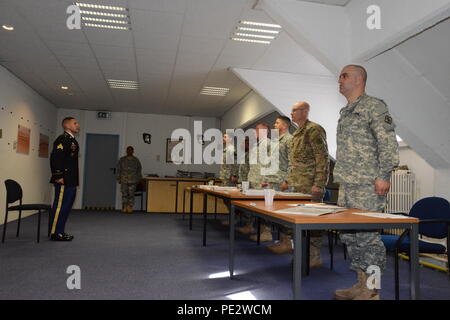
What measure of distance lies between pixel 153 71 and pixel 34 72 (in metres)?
2.01

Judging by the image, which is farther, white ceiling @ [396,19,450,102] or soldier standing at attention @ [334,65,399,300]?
white ceiling @ [396,19,450,102]

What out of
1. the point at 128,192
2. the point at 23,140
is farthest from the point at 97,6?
the point at 128,192

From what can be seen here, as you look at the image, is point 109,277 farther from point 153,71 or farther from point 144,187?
point 144,187

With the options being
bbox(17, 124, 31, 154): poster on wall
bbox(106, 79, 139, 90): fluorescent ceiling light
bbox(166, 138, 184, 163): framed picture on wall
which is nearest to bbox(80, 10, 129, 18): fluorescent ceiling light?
bbox(106, 79, 139, 90): fluorescent ceiling light

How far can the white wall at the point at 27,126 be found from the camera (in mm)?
5449

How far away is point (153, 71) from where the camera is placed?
555cm

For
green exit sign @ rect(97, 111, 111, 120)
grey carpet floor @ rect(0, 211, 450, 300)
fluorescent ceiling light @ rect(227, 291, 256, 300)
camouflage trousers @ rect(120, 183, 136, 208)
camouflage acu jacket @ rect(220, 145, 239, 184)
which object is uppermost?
green exit sign @ rect(97, 111, 111, 120)

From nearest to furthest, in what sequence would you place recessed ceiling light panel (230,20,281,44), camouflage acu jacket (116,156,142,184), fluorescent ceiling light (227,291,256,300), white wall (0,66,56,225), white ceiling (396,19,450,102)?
fluorescent ceiling light (227,291,256,300) → white ceiling (396,19,450,102) → recessed ceiling light panel (230,20,281,44) → white wall (0,66,56,225) → camouflage acu jacket (116,156,142,184)

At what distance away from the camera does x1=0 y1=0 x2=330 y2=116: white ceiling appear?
11.8 feet

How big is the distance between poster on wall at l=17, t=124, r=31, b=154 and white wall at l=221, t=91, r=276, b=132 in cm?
415

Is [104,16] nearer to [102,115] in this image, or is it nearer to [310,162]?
[310,162]

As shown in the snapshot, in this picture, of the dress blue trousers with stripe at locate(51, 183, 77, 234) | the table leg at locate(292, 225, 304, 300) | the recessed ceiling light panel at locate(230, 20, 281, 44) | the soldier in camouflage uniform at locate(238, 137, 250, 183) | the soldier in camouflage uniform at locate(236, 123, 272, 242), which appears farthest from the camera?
the soldier in camouflage uniform at locate(238, 137, 250, 183)

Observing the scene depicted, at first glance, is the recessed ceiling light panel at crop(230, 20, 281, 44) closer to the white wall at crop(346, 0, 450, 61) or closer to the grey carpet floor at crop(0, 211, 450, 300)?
the white wall at crop(346, 0, 450, 61)
